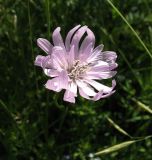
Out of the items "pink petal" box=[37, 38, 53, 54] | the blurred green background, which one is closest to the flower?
"pink petal" box=[37, 38, 53, 54]

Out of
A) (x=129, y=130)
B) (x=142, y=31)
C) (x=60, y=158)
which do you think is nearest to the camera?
(x=60, y=158)

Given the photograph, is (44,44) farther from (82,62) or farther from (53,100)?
(53,100)

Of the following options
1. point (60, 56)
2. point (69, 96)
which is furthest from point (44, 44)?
point (69, 96)

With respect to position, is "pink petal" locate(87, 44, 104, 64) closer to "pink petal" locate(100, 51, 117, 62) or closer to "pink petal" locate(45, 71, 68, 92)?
"pink petal" locate(100, 51, 117, 62)

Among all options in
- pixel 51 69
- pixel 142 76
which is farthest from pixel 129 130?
pixel 51 69

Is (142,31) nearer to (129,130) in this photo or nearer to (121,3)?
(121,3)

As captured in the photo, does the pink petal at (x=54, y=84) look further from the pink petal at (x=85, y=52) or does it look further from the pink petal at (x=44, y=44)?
the pink petal at (x=85, y=52)

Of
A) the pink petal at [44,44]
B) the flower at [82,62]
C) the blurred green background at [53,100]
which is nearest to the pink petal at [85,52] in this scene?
the flower at [82,62]

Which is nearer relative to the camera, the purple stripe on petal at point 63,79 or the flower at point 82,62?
the purple stripe on petal at point 63,79

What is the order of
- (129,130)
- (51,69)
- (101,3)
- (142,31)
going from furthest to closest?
(142,31), (129,130), (101,3), (51,69)
